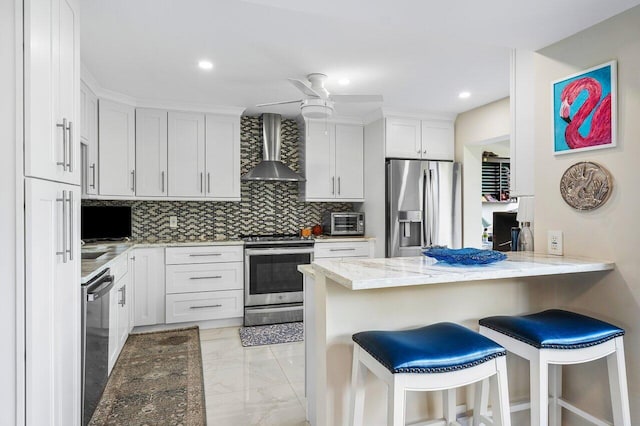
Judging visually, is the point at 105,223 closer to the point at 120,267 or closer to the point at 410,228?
the point at 120,267

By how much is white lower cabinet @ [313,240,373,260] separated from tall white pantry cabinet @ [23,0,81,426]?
2.82 meters

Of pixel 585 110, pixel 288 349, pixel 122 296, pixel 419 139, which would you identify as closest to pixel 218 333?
pixel 288 349

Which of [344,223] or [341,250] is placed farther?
[344,223]

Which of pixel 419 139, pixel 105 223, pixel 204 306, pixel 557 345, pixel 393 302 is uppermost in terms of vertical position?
pixel 419 139

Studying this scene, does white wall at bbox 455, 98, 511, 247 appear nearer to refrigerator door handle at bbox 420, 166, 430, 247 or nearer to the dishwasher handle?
refrigerator door handle at bbox 420, 166, 430, 247

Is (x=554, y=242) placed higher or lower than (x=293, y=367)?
higher

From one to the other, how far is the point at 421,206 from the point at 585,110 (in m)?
2.42

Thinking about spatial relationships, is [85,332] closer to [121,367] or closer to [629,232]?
[121,367]

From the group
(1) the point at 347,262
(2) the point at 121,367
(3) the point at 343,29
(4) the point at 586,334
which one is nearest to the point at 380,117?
(3) the point at 343,29

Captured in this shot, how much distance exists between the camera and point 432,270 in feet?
5.42

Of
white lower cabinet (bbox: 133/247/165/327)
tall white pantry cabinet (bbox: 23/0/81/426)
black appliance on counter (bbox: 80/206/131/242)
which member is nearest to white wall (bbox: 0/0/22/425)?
tall white pantry cabinet (bbox: 23/0/81/426)

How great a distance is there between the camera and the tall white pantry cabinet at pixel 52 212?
128 centimetres

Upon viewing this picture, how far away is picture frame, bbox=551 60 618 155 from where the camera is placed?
71.8 inches

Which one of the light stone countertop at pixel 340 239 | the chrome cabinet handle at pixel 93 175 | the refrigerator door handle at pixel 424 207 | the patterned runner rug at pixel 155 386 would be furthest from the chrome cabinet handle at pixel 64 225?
the refrigerator door handle at pixel 424 207
